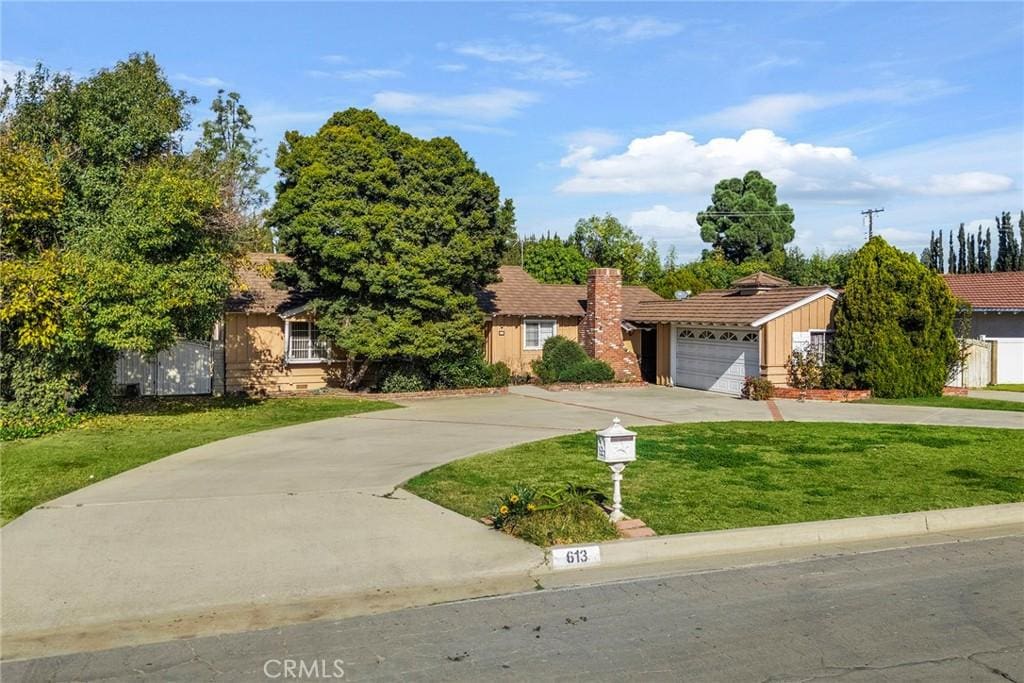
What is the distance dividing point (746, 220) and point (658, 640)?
6315 centimetres

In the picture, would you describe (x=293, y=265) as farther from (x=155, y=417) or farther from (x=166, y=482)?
(x=166, y=482)

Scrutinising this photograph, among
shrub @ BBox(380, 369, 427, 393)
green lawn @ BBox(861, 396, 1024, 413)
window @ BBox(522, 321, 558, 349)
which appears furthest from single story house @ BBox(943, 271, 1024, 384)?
shrub @ BBox(380, 369, 427, 393)

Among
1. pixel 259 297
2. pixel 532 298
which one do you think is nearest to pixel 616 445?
pixel 259 297

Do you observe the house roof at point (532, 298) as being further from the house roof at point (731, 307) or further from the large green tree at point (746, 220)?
the large green tree at point (746, 220)

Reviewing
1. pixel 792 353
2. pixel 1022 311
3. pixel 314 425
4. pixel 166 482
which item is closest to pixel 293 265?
pixel 314 425

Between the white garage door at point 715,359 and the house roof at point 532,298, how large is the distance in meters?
3.05

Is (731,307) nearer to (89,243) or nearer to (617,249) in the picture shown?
(89,243)

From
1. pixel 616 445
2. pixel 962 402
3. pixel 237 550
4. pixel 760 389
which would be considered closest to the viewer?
pixel 237 550

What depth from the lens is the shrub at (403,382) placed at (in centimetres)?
2198

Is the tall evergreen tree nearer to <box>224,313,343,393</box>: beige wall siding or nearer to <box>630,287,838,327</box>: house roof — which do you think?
<box>630,287,838,327</box>: house roof

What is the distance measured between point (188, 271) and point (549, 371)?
12.2 metres

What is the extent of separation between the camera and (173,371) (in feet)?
73.4

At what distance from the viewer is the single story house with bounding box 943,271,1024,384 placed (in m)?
26.3

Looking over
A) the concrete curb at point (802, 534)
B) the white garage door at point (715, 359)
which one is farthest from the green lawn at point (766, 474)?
the white garage door at point (715, 359)
